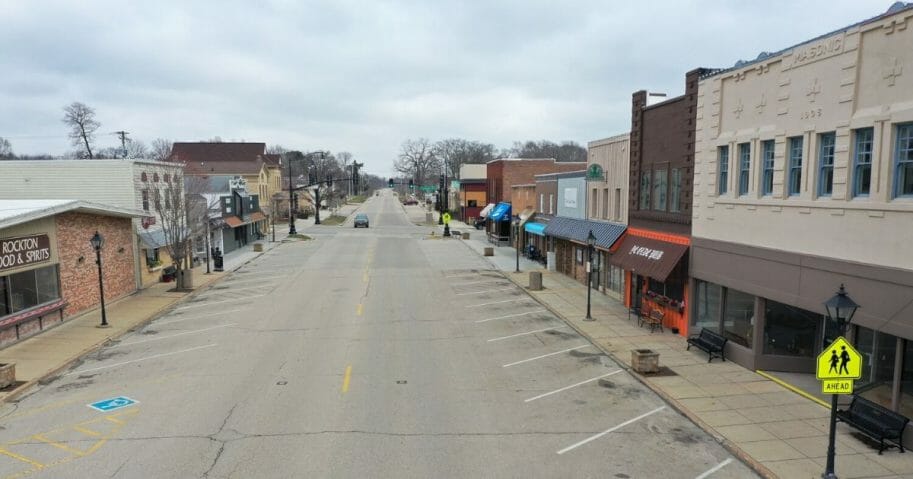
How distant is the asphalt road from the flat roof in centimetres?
491

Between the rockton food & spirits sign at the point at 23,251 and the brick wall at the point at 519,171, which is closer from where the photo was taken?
the rockton food & spirits sign at the point at 23,251

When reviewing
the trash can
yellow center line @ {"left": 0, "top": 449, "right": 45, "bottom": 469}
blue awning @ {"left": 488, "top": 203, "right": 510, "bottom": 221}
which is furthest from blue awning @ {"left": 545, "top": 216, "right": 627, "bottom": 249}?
yellow center line @ {"left": 0, "top": 449, "right": 45, "bottom": 469}

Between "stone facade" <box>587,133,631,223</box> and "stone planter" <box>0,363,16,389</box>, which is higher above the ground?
"stone facade" <box>587,133,631,223</box>

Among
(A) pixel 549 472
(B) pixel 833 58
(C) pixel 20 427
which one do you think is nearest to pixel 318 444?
(A) pixel 549 472

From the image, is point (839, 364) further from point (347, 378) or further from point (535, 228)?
point (535, 228)

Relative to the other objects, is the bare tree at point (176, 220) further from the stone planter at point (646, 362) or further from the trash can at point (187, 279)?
the stone planter at point (646, 362)

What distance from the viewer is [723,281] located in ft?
56.0

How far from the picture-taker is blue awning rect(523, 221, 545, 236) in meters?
37.2

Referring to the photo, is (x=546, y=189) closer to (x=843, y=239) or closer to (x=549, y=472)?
(x=843, y=239)

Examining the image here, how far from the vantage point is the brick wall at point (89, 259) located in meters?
22.5

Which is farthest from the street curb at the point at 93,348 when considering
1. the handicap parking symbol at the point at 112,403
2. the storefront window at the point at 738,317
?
the storefront window at the point at 738,317

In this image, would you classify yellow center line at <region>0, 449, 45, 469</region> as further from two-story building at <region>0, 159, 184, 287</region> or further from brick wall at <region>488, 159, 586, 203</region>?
brick wall at <region>488, 159, 586, 203</region>

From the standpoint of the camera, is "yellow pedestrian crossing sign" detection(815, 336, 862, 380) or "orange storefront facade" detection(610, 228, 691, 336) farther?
"orange storefront facade" detection(610, 228, 691, 336)

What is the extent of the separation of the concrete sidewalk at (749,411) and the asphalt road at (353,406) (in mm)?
468
